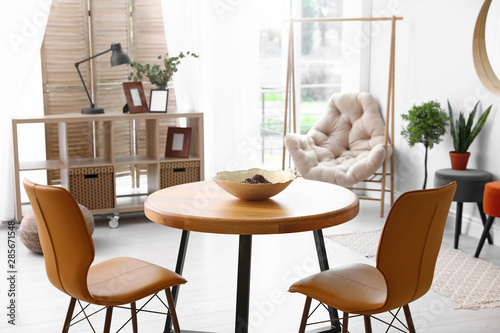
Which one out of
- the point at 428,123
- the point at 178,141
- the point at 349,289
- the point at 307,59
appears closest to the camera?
the point at 349,289

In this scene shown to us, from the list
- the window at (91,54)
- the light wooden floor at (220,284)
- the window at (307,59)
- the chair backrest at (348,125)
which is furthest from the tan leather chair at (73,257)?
the window at (307,59)

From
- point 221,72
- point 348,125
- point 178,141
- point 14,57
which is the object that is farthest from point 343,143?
point 14,57

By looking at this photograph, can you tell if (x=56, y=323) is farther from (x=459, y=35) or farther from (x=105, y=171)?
(x=459, y=35)

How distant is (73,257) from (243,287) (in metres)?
0.59

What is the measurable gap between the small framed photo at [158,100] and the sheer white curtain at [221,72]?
1.02ft

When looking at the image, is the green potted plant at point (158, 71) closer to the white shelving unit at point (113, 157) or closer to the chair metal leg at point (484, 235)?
the white shelving unit at point (113, 157)

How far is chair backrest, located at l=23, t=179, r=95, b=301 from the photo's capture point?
1812 millimetres

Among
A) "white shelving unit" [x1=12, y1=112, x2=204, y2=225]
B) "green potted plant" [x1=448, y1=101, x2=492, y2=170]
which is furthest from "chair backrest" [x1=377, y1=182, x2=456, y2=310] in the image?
"white shelving unit" [x1=12, y1=112, x2=204, y2=225]

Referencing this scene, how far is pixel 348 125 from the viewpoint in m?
5.04

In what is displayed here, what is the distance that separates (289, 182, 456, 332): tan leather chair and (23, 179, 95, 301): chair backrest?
2.32ft

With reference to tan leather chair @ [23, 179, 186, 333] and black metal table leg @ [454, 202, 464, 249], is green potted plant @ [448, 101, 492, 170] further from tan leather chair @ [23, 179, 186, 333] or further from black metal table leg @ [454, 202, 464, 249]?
tan leather chair @ [23, 179, 186, 333]

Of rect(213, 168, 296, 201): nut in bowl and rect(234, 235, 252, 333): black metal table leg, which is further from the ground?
rect(213, 168, 296, 201): nut in bowl

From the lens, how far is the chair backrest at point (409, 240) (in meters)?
1.74

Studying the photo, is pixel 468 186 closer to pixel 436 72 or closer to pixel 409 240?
pixel 436 72
